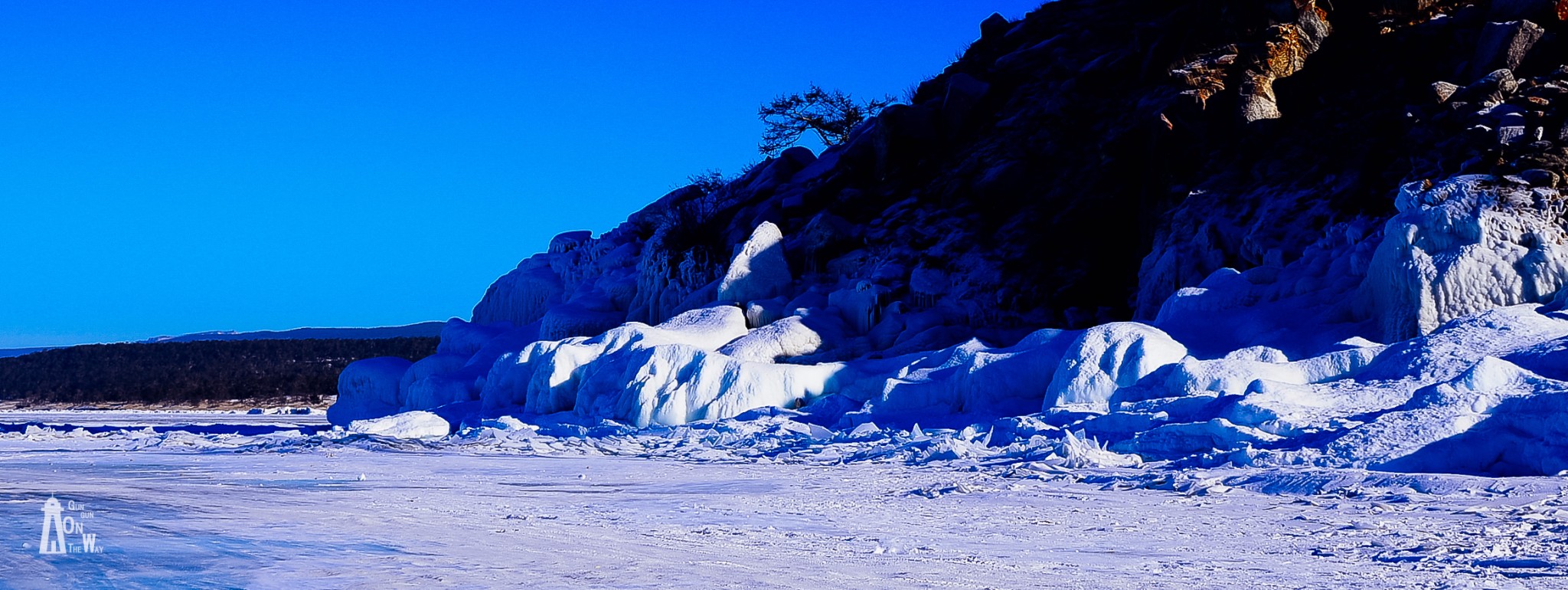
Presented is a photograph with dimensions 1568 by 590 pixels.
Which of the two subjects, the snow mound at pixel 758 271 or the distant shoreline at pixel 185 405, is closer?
the snow mound at pixel 758 271

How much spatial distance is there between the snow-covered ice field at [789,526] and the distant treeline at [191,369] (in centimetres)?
4631

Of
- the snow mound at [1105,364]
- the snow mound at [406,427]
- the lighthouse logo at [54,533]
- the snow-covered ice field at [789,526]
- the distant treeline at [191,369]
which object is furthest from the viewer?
the distant treeline at [191,369]

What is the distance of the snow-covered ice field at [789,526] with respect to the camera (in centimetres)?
578

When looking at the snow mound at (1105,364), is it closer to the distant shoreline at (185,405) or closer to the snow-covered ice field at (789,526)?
the snow-covered ice field at (789,526)

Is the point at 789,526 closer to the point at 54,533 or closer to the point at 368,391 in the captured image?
the point at 54,533

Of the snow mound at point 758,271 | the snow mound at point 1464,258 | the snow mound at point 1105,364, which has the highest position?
the snow mound at point 758,271

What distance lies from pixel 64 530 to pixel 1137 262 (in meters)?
16.9

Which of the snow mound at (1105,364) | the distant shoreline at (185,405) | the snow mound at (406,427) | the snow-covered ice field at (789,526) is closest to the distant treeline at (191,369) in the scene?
the distant shoreline at (185,405)

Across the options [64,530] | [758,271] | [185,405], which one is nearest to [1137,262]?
[758,271]

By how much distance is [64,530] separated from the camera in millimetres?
7039

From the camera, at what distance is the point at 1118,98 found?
24.1m

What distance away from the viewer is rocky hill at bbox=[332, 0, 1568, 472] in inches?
491

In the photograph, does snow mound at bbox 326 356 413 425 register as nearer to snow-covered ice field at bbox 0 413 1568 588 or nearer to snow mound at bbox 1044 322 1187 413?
snow-covered ice field at bbox 0 413 1568 588

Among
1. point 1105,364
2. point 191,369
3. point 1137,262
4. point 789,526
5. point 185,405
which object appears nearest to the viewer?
point 789,526
